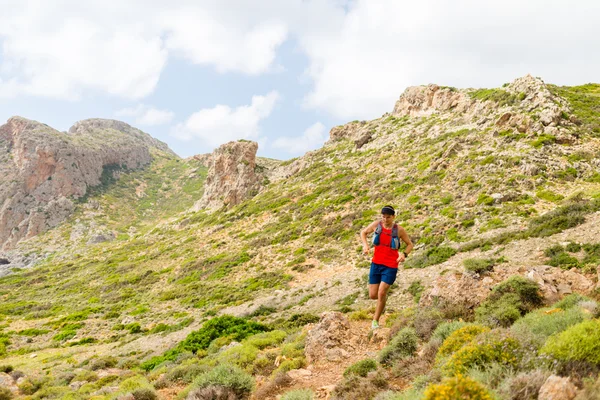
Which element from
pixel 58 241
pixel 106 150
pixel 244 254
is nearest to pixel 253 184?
pixel 244 254

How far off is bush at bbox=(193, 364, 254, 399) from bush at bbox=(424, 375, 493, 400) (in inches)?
167

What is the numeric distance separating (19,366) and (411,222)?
79.4 ft

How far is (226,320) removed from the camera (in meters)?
15.0

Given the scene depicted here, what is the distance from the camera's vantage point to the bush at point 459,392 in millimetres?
3006

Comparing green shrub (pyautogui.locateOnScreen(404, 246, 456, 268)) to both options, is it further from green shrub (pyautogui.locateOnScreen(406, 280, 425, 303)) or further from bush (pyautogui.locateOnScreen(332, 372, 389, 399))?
bush (pyautogui.locateOnScreen(332, 372, 389, 399))

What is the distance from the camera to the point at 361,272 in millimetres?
19953

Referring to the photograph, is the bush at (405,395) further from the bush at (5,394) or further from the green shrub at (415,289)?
the bush at (5,394)

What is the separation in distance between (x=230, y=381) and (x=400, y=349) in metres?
3.15

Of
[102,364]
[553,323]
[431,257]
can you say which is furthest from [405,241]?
[102,364]

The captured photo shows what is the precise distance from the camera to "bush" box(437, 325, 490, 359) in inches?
197

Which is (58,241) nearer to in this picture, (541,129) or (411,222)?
(411,222)

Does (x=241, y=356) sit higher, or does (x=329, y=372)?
(x=329, y=372)

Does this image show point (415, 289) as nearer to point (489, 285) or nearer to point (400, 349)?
point (489, 285)

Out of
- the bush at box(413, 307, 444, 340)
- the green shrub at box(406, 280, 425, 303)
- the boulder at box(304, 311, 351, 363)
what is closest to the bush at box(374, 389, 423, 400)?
the bush at box(413, 307, 444, 340)
